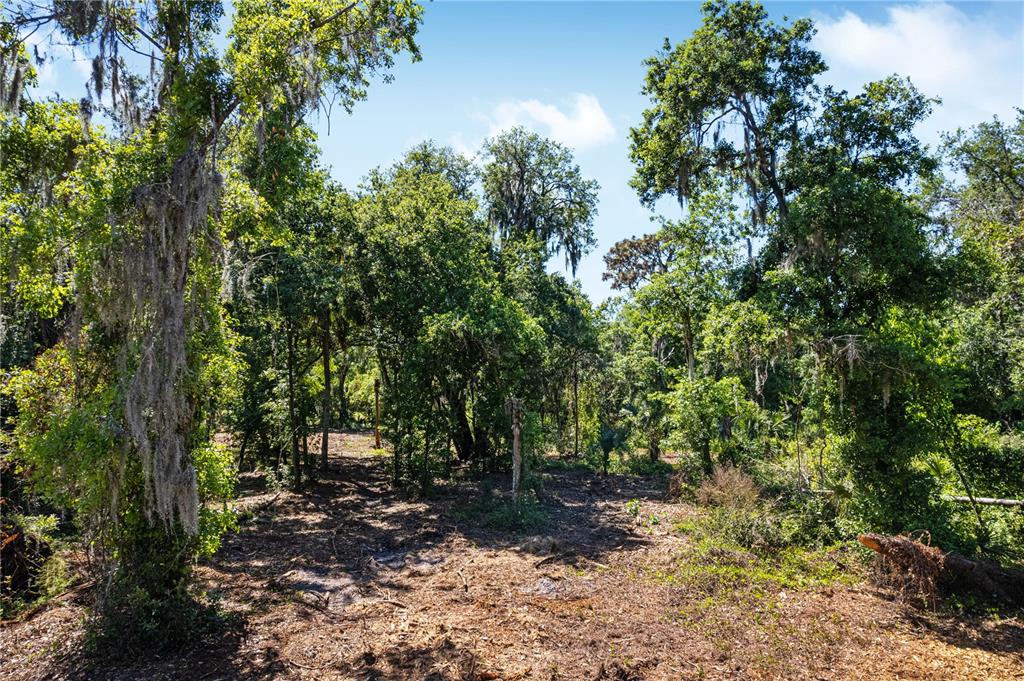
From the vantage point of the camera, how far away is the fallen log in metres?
8.00

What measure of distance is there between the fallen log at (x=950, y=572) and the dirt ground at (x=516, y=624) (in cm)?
49

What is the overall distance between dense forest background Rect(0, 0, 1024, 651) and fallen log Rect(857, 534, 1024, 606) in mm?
894

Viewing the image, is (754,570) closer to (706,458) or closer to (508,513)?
(508,513)

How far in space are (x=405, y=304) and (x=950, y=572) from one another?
12305 millimetres

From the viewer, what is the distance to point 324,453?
16.6 m

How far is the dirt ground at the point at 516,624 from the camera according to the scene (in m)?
6.23

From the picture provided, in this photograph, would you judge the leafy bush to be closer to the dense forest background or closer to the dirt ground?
the dense forest background

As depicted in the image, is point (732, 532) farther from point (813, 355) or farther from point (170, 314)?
point (170, 314)

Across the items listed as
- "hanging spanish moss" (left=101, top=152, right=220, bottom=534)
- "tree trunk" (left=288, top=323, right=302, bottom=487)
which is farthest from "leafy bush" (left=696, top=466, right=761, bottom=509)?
"tree trunk" (left=288, top=323, right=302, bottom=487)

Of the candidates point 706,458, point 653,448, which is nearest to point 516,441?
point 706,458

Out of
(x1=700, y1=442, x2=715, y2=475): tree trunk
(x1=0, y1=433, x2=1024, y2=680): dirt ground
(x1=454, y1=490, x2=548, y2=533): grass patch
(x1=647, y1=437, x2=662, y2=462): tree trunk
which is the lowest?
(x1=0, y1=433, x2=1024, y2=680): dirt ground

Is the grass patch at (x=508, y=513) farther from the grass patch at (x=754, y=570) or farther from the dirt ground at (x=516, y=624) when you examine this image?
the grass patch at (x=754, y=570)

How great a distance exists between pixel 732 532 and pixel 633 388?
14.0m

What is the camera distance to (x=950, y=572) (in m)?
8.27
